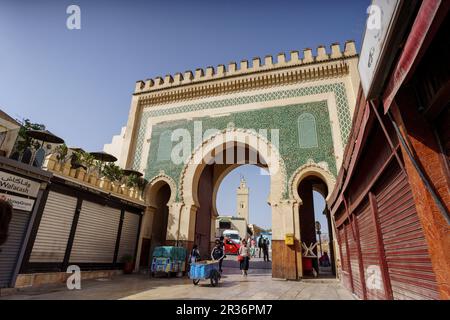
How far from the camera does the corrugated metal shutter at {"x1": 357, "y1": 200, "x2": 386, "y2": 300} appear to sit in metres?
3.61

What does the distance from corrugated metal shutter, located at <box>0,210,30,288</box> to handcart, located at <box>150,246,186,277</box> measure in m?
4.25

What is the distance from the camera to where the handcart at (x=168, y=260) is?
29.8ft

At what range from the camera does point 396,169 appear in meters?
2.65

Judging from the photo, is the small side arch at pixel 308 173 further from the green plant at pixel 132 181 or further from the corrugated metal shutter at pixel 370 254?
the green plant at pixel 132 181

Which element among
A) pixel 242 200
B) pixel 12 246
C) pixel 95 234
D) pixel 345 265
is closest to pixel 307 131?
pixel 345 265

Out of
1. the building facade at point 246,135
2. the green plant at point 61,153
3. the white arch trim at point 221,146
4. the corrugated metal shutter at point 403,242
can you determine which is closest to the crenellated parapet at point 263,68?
the building facade at point 246,135

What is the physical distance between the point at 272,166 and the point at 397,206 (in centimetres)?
778

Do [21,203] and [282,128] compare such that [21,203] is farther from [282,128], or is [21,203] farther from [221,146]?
[282,128]

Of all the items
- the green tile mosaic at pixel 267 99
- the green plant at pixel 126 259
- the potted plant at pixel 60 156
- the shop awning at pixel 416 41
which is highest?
the green tile mosaic at pixel 267 99

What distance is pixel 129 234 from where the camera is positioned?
10602 mm

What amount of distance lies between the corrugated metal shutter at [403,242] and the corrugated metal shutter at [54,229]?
8.21 meters

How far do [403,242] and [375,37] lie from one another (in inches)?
84.6
